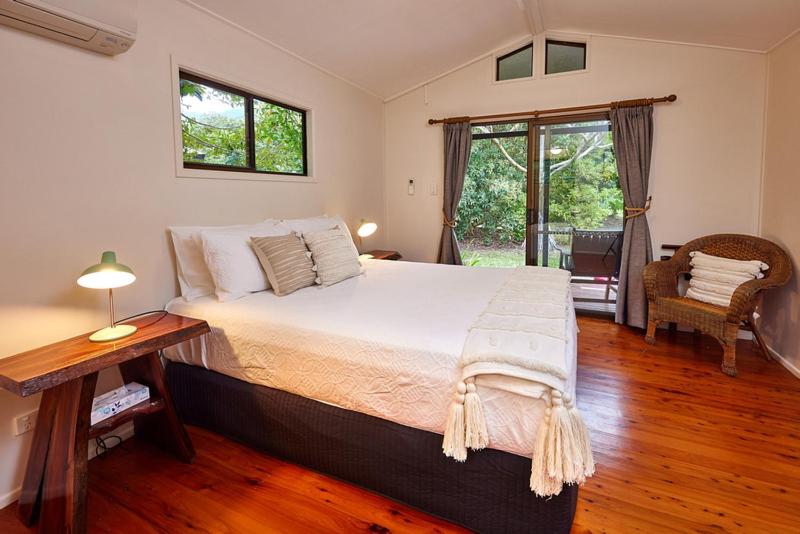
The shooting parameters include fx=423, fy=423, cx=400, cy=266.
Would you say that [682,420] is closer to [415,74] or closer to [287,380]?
[287,380]

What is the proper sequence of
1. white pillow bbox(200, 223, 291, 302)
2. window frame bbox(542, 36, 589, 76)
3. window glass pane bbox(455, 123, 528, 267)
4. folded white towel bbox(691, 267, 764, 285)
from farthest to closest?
1. window glass pane bbox(455, 123, 528, 267)
2. window frame bbox(542, 36, 589, 76)
3. folded white towel bbox(691, 267, 764, 285)
4. white pillow bbox(200, 223, 291, 302)

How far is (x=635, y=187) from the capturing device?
3877mm

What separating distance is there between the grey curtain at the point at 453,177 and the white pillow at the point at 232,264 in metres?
2.52

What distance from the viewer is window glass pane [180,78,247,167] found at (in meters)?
2.64

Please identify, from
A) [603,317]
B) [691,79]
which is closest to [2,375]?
[603,317]

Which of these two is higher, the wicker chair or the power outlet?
the wicker chair

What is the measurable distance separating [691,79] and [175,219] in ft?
14.0

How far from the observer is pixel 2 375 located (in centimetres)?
148

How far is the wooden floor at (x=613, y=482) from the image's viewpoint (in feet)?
5.47

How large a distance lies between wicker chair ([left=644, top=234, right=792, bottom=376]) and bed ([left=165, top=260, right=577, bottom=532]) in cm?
180

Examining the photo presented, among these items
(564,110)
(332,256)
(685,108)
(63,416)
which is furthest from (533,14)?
(63,416)

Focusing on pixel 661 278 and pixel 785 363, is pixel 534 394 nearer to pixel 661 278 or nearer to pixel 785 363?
pixel 661 278

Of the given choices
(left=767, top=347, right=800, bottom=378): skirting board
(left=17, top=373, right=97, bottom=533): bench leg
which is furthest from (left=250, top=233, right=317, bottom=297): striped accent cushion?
(left=767, top=347, right=800, bottom=378): skirting board

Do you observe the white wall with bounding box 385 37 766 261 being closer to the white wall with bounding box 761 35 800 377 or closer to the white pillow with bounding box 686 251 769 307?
the white wall with bounding box 761 35 800 377
